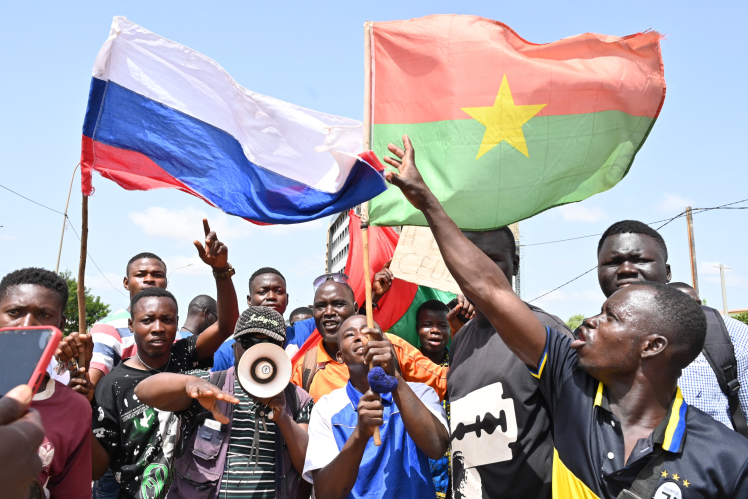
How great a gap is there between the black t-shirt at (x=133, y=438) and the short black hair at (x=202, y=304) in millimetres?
4335

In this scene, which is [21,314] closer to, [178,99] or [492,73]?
[178,99]

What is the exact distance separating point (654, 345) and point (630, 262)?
50.9 inches

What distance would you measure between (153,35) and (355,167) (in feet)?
5.65

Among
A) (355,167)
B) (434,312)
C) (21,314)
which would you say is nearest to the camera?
(21,314)

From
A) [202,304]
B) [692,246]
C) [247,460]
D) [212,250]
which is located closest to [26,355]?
[247,460]

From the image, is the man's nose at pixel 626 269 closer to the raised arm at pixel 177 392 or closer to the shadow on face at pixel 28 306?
the raised arm at pixel 177 392

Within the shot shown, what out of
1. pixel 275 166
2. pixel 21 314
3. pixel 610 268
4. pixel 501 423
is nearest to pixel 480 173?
pixel 610 268

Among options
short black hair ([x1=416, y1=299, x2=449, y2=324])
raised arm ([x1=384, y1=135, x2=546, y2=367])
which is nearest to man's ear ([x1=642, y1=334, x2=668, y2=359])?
raised arm ([x1=384, y1=135, x2=546, y2=367])

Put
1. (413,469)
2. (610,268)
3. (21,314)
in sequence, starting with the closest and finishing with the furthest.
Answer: (21,314) → (413,469) → (610,268)

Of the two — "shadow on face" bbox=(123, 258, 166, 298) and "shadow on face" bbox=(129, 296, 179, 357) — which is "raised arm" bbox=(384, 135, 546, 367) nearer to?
"shadow on face" bbox=(129, 296, 179, 357)

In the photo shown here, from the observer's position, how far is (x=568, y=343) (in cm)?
267

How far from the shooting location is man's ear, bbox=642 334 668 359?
236cm

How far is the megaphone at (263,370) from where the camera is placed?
10.5 feet

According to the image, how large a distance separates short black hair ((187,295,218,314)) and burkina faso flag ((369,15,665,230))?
4.52 metres
